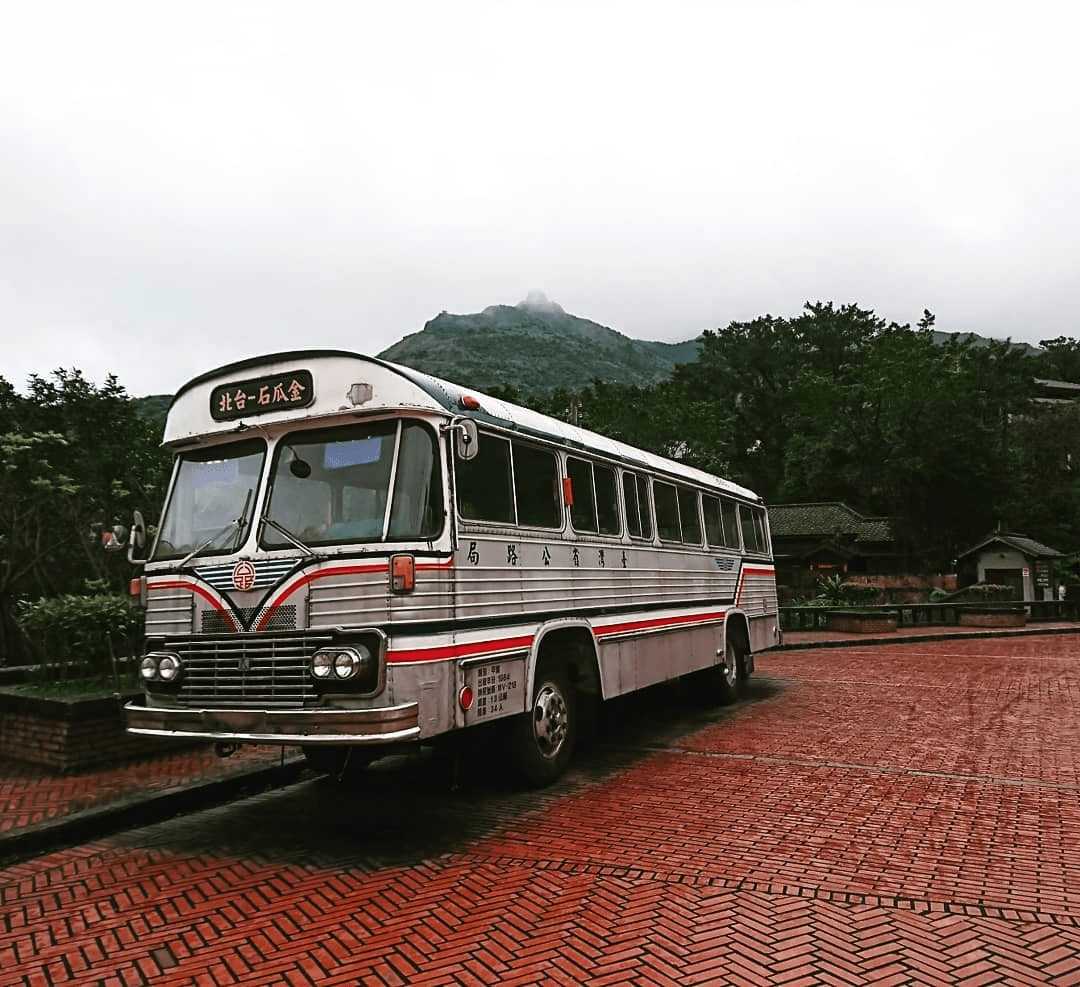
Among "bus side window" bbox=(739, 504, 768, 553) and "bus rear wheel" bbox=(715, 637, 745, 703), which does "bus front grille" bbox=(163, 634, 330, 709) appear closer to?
"bus rear wheel" bbox=(715, 637, 745, 703)

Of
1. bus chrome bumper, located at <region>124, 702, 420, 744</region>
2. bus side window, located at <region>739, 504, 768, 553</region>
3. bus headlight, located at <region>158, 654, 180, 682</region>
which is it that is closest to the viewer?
bus chrome bumper, located at <region>124, 702, 420, 744</region>

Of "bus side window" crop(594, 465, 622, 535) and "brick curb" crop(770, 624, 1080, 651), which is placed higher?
"bus side window" crop(594, 465, 622, 535)

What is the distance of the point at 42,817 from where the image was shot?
6.55 m

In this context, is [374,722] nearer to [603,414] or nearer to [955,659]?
[955,659]

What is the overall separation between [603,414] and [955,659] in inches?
1016

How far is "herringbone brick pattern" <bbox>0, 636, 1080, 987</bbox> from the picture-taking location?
4.15 meters

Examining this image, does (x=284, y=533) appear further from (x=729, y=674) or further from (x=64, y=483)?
(x=64, y=483)

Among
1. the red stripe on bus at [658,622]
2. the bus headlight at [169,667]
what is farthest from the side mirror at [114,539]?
the red stripe on bus at [658,622]

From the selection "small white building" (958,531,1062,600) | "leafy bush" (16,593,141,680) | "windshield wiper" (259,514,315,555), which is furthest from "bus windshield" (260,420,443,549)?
"small white building" (958,531,1062,600)

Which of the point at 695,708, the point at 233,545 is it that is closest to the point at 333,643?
the point at 233,545

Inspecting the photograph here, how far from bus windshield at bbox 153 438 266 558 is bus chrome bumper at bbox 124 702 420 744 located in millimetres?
1152

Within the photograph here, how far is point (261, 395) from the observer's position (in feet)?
21.6

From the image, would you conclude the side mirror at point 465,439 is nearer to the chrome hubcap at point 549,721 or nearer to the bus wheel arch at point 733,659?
the chrome hubcap at point 549,721

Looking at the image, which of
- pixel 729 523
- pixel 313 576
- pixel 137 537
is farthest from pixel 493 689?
pixel 729 523
